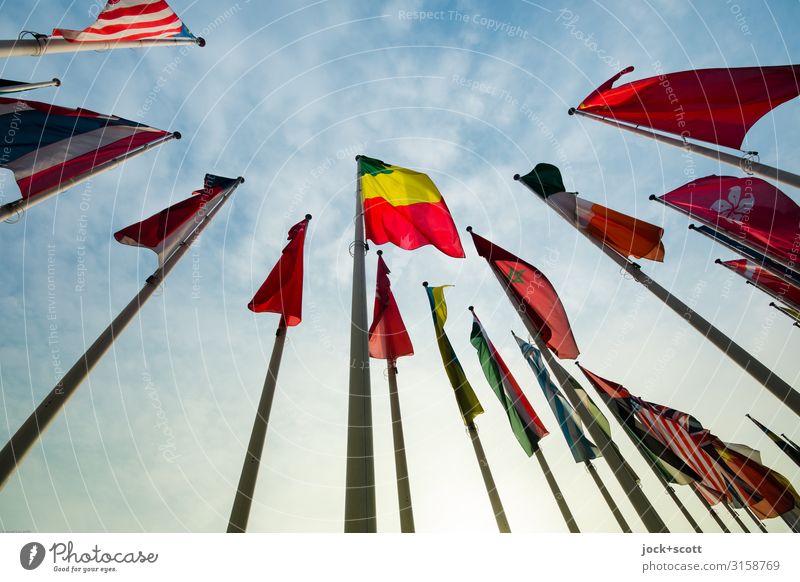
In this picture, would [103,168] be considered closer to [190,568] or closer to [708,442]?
[190,568]

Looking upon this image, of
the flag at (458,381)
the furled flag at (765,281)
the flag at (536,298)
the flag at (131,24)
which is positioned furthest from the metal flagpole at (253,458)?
the furled flag at (765,281)

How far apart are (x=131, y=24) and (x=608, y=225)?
14417 mm

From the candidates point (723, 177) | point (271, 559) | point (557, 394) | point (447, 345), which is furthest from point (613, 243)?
point (271, 559)

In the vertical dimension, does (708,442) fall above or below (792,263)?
below

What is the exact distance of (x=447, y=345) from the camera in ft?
41.0

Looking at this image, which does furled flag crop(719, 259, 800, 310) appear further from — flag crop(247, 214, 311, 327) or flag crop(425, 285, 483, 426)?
flag crop(247, 214, 311, 327)

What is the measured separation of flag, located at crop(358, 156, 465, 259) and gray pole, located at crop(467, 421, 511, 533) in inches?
252

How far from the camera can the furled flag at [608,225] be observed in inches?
484

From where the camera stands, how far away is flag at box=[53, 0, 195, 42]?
295 inches

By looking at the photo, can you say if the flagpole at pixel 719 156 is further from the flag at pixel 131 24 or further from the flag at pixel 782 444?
the flag at pixel 782 444

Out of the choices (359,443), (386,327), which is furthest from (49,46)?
(386,327)

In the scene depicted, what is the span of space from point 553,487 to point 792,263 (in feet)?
35.0

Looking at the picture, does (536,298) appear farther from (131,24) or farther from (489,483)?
(131,24)

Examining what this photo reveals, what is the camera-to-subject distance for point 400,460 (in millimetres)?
10305
